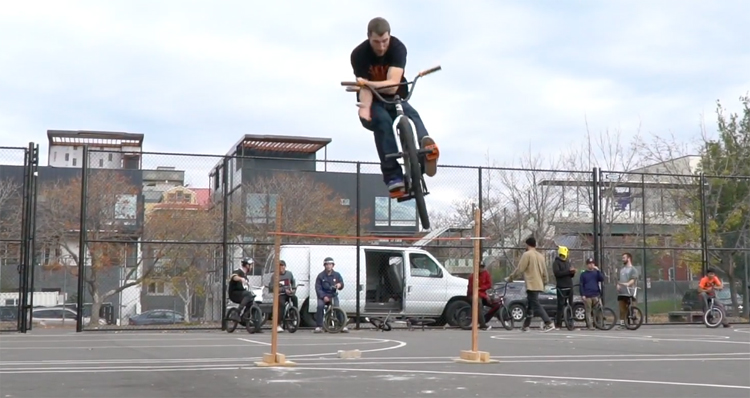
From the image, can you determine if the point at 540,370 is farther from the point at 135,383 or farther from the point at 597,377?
the point at 135,383

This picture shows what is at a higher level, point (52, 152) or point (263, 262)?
point (52, 152)

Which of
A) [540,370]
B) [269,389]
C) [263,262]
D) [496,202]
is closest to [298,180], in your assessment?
[263,262]

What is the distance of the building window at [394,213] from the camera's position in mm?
24453

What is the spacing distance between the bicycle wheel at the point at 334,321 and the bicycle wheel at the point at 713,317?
8.57 meters

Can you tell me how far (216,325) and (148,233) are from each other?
5.73m

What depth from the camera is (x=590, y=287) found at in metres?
20.6

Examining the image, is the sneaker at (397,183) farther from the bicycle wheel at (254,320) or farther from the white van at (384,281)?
the white van at (384,281)

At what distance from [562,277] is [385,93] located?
45.5ft

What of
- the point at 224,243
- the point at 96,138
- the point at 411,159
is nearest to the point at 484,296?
the point at 224,243

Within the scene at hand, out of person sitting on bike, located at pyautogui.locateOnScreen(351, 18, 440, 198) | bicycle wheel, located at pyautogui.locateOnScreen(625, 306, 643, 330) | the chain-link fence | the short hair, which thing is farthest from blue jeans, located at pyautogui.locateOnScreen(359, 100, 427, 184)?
bicycle wheel, located at pyautogui.locateOnScreen(625, 306, 643, 330)

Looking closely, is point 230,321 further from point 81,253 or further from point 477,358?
point 477,358

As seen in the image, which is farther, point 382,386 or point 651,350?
point 651,350

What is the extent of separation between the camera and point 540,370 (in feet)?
33.8

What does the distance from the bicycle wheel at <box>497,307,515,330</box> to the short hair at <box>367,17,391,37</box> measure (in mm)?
14781
